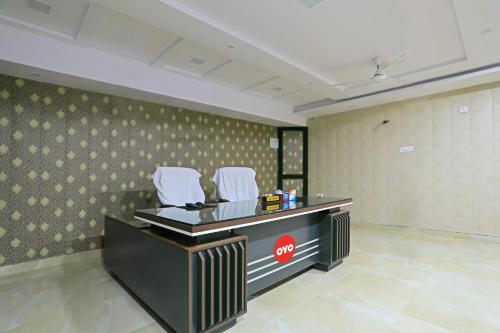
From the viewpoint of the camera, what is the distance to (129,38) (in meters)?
3.31

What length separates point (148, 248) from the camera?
2.27m

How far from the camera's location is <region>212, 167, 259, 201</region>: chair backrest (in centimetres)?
410

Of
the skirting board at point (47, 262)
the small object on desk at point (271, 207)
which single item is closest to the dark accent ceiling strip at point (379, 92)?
the small object on desk at point (271, 207)

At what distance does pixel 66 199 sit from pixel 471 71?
6.58 meters

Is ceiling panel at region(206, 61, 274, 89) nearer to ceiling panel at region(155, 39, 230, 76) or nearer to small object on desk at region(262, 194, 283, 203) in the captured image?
ceiling panel at region(155, 39, 230, 76)

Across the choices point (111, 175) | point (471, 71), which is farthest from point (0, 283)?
point (471, 71)

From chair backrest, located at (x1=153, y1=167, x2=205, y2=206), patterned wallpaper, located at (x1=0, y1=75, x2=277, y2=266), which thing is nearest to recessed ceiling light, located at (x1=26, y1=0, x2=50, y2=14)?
patterned wallpaper, located at (x1=0, y1=75, x2=277, y2=266)

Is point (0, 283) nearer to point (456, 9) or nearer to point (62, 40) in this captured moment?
point (62, 40)

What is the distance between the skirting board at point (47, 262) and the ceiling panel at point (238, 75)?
3437 mm

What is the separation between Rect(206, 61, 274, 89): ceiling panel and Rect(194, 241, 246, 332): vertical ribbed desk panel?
10.2ft

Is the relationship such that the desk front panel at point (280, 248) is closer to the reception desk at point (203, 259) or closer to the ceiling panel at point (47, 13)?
the reception desk at point (203, 259)

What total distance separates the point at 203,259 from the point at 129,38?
298 cm

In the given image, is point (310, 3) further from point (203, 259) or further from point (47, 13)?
point (47, 13)

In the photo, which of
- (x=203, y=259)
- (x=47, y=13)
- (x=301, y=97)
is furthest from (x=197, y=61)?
(x=203, y=259)
